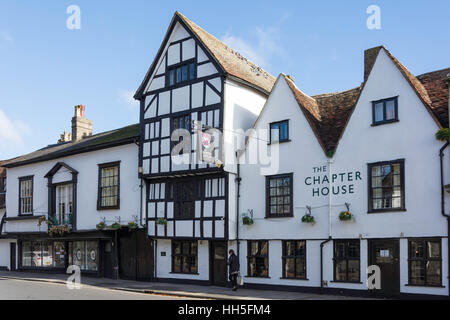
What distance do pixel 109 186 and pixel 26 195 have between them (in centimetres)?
848

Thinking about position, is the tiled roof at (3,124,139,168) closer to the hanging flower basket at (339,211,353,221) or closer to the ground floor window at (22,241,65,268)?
the ground floor window at (22,241,65,268)

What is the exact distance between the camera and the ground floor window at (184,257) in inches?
935

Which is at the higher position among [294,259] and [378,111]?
[378,111]

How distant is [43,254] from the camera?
105ft

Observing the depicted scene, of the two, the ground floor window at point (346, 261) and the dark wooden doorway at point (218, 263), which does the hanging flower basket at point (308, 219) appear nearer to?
the ground floor window at point (346, 261)

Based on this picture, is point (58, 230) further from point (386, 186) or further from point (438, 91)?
point (438, 91)

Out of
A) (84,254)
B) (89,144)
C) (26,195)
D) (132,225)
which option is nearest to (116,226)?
(132,225)

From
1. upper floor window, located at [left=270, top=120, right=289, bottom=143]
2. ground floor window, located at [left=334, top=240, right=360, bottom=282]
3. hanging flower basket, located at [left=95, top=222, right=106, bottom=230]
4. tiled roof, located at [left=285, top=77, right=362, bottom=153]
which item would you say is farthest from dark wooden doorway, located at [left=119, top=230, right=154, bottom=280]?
tiled roof, located at [left=285, top=77, right=362, bottom=153]

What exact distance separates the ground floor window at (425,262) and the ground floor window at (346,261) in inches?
78.4

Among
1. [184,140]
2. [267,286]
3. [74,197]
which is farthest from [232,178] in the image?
[74,197]

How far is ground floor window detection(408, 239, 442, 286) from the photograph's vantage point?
1692 cm

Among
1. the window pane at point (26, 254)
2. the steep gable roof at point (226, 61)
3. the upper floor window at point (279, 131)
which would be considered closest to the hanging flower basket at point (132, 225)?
the steep gable roof at point (226, 61)
